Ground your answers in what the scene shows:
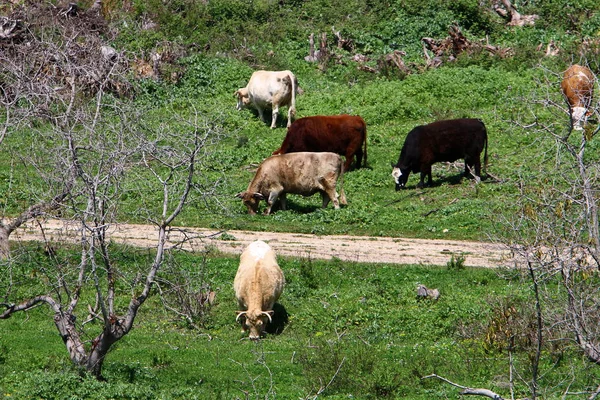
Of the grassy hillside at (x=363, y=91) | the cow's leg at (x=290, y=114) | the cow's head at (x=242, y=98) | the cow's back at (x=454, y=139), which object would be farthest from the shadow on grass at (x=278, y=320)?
the cow's head at (x=242, y=98)

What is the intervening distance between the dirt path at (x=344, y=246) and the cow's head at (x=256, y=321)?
3.68 m

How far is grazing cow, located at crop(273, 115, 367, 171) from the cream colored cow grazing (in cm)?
1056

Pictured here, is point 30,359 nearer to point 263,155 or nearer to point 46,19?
point 263,155

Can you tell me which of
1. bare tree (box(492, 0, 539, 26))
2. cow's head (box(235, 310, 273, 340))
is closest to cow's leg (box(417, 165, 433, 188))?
cow's head (box(235, 310, 273, 340))

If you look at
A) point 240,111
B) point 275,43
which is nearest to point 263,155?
point 240,111

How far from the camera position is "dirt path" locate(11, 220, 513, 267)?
2067cm

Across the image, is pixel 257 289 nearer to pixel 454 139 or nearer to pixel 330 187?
pixel 330 187

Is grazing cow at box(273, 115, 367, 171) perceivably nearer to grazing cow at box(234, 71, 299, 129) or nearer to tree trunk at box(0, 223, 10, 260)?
grazing cow at box(234, 71, 299, 129)

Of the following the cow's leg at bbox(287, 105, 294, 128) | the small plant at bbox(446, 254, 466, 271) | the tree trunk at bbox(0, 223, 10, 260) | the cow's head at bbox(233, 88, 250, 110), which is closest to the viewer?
the tree trunk at bbox(0, 223, 10, 260)

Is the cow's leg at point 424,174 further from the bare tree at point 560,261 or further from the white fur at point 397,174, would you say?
→ the bare tree at point 560,261

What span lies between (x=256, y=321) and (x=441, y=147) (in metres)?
11.3

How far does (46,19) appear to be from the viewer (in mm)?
35531

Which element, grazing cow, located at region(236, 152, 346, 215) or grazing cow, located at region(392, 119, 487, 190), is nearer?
grazing cow, located at region(236, 152, 346, 215)

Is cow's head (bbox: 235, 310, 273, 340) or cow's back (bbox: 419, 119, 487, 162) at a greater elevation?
cow's back (bbox: 419, 119, 487, 162)
